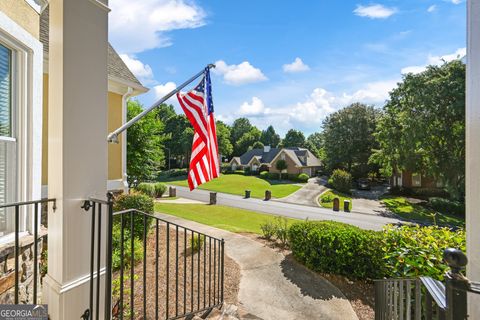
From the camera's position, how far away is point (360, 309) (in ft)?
14.8

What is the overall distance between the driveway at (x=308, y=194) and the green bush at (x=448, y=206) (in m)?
9.12

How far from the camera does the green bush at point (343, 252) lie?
510 cm

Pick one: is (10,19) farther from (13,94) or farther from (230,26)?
(230,26)

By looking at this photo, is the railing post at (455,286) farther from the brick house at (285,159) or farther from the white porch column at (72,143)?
the brick house at (285,159)

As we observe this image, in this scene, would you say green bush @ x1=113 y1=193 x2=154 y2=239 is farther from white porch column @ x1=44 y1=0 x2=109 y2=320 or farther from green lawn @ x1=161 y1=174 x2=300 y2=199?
green lawn @ x1=161 y1=174 x2=300 y2=199

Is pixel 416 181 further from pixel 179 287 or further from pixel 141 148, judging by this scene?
pixel 179 287

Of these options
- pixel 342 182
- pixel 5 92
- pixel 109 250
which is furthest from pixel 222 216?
pixel 342 182

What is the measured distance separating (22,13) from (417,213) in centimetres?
2280

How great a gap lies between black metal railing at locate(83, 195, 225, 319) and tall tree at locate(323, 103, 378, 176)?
29.3 m

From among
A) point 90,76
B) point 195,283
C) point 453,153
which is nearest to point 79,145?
point 90,76

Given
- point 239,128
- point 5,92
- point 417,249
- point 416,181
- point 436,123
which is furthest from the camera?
point 239,128

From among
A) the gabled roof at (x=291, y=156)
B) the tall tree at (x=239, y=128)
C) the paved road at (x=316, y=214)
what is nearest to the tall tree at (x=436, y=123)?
the paved road at (x=316, y=214)

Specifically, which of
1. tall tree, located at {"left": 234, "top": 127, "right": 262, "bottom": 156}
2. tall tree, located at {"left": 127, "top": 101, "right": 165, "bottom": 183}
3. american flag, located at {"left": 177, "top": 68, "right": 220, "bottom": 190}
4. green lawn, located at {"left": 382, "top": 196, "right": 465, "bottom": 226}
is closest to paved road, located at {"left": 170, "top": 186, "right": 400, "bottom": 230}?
green lawn, located at {"left": 382, "top": 196, "right": 465, "bottom": 226}

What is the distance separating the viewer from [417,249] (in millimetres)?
4051
